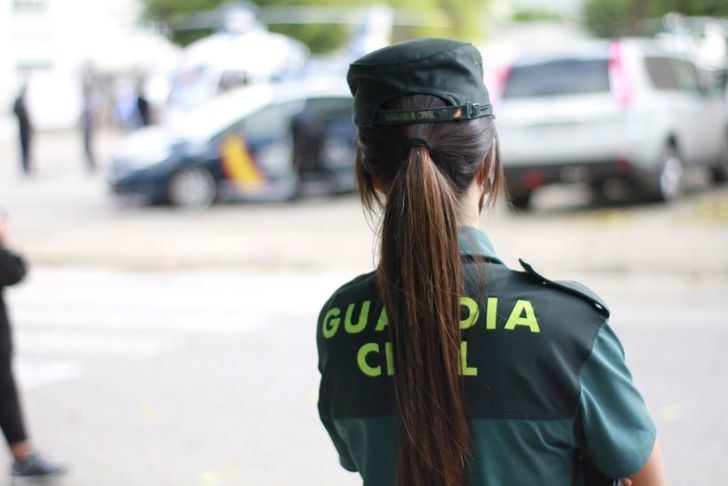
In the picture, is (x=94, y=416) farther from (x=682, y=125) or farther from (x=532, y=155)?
(x=682, y=125)

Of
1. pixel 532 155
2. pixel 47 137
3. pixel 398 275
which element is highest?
pixel 398 275

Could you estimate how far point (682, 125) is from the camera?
12.0 meters

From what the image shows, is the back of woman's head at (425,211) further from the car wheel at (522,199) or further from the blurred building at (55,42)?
the blurred building at (55,42)

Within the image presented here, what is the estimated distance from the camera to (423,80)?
1670 mm

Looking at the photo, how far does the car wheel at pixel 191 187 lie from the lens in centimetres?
1471

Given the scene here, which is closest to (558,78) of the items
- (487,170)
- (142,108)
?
(487,170)

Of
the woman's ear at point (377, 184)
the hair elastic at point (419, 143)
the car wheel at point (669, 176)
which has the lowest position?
the car wheel at point (669, 176)

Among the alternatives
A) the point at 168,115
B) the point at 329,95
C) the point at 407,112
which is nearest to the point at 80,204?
the point at 329,95

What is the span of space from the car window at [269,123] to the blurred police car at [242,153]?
0.05 ft

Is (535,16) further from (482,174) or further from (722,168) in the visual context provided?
(482,174)

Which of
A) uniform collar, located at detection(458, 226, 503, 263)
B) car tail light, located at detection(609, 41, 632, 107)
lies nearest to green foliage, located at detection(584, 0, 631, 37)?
car tail light, located at detection(609, 41, 632, 107)

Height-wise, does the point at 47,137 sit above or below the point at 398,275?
below

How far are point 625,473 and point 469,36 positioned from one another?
7445 cm

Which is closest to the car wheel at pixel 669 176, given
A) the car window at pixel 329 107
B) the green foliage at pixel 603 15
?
the car window at pixel 329 107
